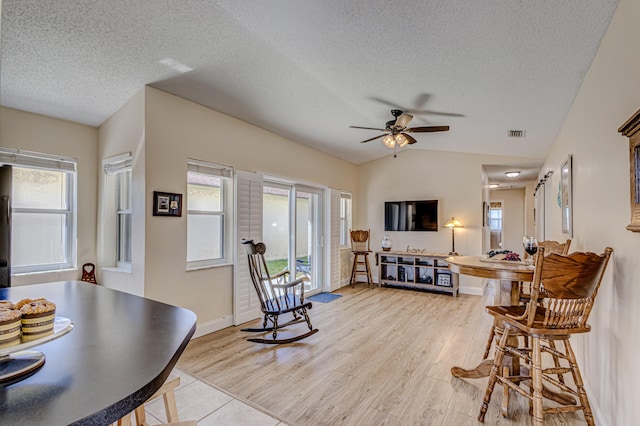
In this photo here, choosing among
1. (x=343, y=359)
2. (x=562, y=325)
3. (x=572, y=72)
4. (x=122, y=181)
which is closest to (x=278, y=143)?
(x=122, y=181)

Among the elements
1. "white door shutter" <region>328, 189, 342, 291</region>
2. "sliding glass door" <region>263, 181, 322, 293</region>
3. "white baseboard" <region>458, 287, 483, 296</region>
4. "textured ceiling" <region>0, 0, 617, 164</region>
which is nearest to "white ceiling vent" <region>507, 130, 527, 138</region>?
"textured ceiling" <region>0, 0, 617, 164</region>

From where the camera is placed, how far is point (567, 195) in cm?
304

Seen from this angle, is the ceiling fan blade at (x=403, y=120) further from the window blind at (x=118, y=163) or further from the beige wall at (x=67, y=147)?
the beige wall at (x=67, y=147)

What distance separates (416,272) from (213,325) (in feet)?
12.7

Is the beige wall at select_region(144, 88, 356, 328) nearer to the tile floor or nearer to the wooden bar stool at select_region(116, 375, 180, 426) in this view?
the tile floor

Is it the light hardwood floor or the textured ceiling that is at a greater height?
the textured ceiling

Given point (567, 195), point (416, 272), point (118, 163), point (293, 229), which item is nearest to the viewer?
point (567, 195)

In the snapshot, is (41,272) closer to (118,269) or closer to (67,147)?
(118,269)

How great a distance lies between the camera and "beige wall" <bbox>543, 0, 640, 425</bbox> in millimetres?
1530

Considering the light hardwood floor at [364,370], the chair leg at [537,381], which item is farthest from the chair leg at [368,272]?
the chair leg at [537,381]

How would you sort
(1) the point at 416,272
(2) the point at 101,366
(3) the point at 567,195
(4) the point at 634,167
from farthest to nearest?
(1) the point at 416,272, (3) the point at 567,195, (4) the point at 634,167, (2) the point at 101,366

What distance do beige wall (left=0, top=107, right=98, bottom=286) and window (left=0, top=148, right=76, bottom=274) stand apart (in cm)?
7

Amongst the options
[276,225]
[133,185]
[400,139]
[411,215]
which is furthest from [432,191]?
[133,185]

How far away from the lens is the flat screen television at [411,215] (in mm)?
6031
